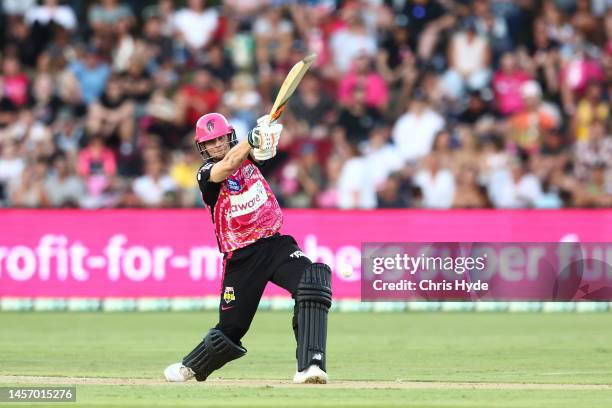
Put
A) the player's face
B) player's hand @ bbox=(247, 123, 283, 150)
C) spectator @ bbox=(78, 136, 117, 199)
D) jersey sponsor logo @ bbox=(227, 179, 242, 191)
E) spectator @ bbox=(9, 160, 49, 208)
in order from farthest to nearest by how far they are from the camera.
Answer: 1. spectator @ bbox=(78, 136, 117, 199)
2. spectator @ bbox=(9, 160, 49, 208)
3. the player's face
4. jersey sponsor logo @ bbox=(227, 179, 242, 191)
5. player's hand @ bbox=(247, 123, 283, 150)

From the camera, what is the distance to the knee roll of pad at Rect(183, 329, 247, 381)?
36.1 ft

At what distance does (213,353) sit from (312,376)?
85cm

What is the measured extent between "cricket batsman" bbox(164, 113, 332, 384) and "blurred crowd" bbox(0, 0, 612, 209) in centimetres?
919

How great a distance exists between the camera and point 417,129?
21.9 metres

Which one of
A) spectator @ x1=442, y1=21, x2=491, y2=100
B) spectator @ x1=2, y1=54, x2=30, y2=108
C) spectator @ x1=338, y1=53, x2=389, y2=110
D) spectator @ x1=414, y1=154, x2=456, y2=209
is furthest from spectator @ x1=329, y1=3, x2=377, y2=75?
spectator @ x1=2, y1=54, x2=30, y2=108

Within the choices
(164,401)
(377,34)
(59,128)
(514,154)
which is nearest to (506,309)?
(514,154)

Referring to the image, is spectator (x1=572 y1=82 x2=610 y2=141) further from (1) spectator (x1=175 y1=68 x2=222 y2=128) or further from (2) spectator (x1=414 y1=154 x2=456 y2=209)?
(1) spectator (x1=175 y1=68 x2=222 y2=128)

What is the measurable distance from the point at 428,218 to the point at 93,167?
17.6 ft

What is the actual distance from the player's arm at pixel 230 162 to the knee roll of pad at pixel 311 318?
3.25ft

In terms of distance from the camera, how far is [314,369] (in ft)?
35.0

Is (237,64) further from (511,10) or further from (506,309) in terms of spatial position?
(506,309)

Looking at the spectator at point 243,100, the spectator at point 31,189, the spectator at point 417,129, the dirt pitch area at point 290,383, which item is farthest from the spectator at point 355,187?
the dirt pitch area at point 290,383

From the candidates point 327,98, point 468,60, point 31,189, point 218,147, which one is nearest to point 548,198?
point 468,60

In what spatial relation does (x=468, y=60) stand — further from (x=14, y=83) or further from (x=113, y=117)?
(x=14, y=83)
